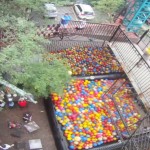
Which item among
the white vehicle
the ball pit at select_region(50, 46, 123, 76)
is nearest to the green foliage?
the ball pit at select_region(50, 46, 123, 76)

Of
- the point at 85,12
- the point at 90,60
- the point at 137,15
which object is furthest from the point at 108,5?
the point at 90,60

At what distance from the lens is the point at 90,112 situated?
13.1m

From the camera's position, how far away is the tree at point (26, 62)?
9352 millimetres

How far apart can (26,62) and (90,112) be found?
16.0 ft

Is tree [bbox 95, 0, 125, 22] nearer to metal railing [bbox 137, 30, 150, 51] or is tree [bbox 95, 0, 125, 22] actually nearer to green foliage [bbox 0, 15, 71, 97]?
metal railing [bbox 137, 30, 150, 51]

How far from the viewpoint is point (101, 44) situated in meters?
18.4

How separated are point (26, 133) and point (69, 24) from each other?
8.76 metres

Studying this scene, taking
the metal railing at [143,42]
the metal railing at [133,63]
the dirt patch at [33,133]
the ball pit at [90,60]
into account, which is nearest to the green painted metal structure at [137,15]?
the metal railing at [143,42]

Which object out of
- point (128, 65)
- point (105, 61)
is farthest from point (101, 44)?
point (128, 65)

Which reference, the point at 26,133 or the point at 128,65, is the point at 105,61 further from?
the point at 26,133

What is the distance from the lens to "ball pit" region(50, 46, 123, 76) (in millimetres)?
15445

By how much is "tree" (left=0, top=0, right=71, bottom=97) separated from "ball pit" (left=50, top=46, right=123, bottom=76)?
280 centimetres

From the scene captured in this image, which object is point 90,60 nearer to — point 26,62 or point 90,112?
point 90,112

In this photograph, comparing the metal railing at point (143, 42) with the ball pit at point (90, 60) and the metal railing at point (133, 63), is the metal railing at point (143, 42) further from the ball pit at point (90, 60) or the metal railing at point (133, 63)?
the ball pit at point (90, 60)
